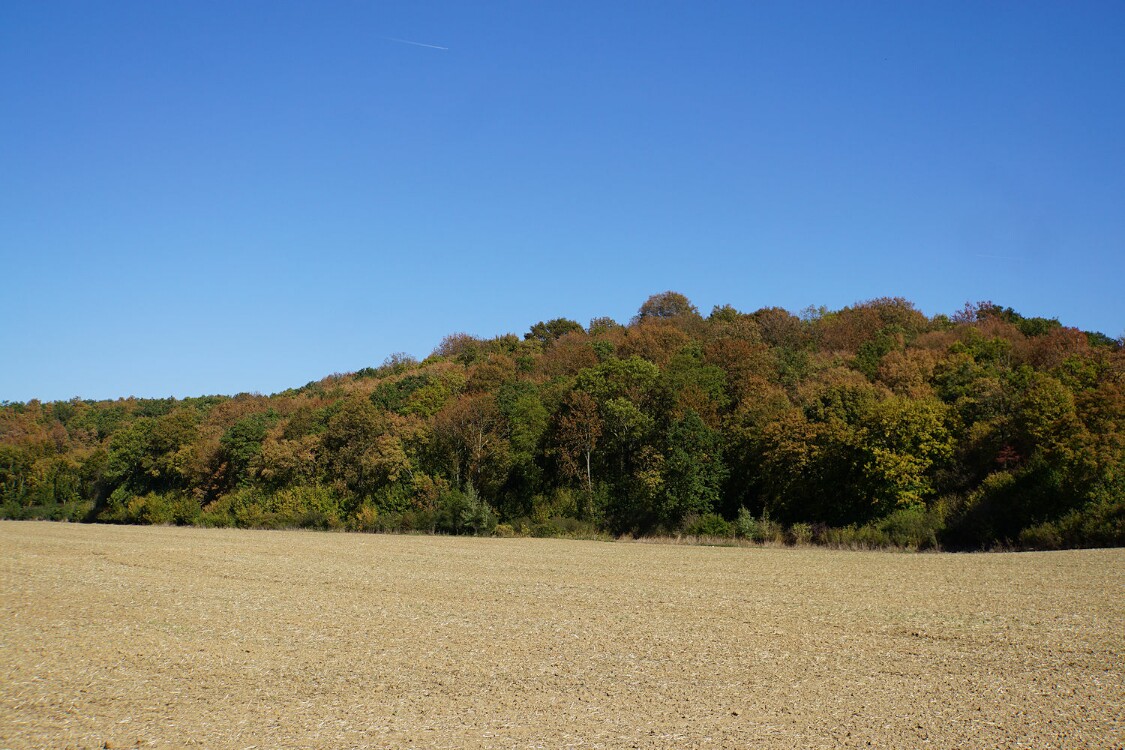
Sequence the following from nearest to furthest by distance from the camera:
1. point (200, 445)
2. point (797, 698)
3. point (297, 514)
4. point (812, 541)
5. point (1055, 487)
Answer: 1. point (797, 698)
2. point (1055, 487)
3. point (812, 541)
4. point (297, 514)
5. point (200, 445)

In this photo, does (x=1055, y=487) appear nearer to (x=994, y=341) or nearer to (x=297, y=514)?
(x=994, y=341)

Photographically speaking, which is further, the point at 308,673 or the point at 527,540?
the point at 527,540

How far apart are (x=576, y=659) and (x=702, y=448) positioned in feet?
119

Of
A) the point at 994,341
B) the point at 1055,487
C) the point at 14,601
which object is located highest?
the point at 994,341

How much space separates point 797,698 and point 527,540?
39.4 meters

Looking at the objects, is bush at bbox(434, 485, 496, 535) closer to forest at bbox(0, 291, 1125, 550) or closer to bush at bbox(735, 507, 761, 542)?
forest at bbox(0, 291, 1125, 550)

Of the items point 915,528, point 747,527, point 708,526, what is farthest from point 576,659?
point 708,526

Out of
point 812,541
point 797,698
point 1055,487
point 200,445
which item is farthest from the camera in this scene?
point 200,445

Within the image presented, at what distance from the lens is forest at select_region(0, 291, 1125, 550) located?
39.2 meters

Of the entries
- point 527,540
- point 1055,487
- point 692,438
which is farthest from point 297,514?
point 1055,487

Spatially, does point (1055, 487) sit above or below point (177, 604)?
above

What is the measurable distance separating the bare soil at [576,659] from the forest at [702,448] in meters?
11.1

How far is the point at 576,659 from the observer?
586 inches

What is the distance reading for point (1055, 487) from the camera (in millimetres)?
36406
